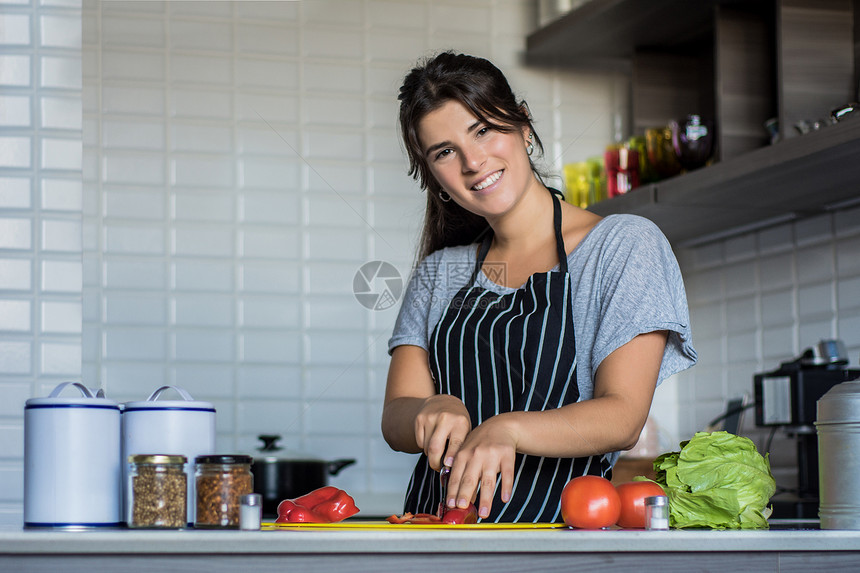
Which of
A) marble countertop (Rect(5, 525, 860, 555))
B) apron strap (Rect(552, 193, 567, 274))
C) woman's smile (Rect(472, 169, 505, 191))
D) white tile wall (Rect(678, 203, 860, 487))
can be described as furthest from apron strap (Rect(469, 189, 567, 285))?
white tile wall (Rect(678, 203, 860, 487))

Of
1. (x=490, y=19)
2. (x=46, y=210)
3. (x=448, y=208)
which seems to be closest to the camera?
(x=448, y=208)

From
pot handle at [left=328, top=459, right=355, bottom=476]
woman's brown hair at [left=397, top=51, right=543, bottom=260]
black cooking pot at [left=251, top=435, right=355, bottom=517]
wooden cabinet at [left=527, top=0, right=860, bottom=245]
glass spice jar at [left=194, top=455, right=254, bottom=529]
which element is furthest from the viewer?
pot handle at [left=328, top=459, right=355, bottom=476]

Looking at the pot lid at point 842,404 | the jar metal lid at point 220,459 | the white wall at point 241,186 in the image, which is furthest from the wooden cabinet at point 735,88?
the jar metal lid at point 220,459

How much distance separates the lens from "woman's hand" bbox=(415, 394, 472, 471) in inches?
42.8

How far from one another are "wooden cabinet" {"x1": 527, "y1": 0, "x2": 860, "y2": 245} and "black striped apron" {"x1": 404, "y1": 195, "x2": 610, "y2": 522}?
67 cm

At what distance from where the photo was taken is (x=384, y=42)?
198 cm

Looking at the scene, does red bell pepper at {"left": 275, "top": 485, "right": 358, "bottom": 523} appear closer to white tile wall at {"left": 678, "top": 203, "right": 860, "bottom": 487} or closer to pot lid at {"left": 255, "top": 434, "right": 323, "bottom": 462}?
pot lid at {"left": 255, "top": 434, "right": 323, "bottom": 462}

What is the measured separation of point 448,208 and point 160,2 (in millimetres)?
718

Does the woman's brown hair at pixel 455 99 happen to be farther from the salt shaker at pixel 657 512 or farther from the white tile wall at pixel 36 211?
the white tile wall at pixel 36 211

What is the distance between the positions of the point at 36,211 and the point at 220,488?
153 centimetres

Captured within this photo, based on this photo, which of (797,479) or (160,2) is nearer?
(160,2)

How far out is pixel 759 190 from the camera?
199 cm

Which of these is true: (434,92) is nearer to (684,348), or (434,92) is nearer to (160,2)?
(684,348)

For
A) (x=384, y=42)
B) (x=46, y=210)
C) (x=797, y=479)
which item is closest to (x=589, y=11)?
(x=384, y=42)
